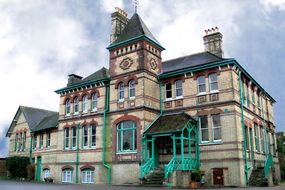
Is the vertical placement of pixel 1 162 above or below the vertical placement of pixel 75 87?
below

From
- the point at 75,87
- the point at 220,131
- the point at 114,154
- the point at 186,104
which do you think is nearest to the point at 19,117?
the point at 75,87

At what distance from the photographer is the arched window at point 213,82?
2238 centimetres

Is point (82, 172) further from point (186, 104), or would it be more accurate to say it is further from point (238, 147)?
point (238, 147)

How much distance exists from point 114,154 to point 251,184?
9.80 meters

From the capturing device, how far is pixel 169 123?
22.2 meters

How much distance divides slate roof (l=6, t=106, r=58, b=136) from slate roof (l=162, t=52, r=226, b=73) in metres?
13.9

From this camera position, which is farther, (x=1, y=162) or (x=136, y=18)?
(x=1, y=162)

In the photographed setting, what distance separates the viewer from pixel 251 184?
826 inches

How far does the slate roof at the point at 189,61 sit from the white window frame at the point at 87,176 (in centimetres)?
1002

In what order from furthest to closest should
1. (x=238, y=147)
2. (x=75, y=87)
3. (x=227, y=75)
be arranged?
(x=75, y=87) → (x=227, y=75) → (x=238, y=147)

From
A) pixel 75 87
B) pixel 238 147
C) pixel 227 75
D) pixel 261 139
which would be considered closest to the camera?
pixel 238 147

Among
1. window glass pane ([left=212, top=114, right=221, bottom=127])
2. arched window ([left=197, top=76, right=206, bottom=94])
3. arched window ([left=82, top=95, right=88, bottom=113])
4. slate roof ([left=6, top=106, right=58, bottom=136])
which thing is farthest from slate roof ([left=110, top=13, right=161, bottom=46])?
slate roof ([left=6, top=106, right=58, bottom=136])

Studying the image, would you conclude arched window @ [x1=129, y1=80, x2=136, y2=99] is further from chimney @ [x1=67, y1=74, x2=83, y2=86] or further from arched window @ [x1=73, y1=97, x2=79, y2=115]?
chimney @ [x1=67, y1=74, x2=83, y2=86]

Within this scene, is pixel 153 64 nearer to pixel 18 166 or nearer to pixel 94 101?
pixel 94 101
